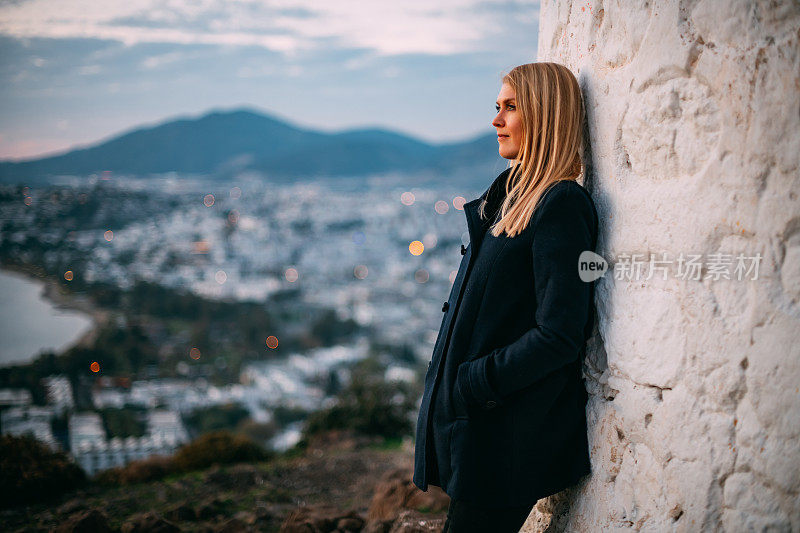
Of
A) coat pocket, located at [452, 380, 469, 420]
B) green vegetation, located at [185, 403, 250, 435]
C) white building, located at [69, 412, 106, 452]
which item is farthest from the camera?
green vegetation, located at [185, 403, 250, 435]

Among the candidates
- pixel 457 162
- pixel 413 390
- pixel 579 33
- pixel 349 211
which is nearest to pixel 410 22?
pixel 413 390

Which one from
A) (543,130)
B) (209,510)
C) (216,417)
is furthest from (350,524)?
(216,417)

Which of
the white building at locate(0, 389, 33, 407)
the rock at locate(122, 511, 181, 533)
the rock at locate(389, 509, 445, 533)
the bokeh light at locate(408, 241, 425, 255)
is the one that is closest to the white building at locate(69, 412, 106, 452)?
the white building at locate(0, 389, 33, 407)

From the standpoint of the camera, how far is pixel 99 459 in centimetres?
614

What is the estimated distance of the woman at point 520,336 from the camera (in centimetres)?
142

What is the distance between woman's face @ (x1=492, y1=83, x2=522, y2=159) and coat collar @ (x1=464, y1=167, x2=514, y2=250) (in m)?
0.08

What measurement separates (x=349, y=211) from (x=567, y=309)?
83.6 feet

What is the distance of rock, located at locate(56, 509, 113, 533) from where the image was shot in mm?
2934

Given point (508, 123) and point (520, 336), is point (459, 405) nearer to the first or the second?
point (520, 336)

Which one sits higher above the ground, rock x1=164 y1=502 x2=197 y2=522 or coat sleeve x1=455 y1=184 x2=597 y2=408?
coat sleeve x1=455 y1=184 x2=597 y2=408

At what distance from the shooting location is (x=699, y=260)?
1.28 m

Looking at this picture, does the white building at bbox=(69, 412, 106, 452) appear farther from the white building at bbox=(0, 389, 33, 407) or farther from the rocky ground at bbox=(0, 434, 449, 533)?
the rocky ground at bbox=(0, 434, 449, 533)

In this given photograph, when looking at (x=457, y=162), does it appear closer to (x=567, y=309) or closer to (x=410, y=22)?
(x=410, y=22)

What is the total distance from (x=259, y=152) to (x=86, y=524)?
27525mm
